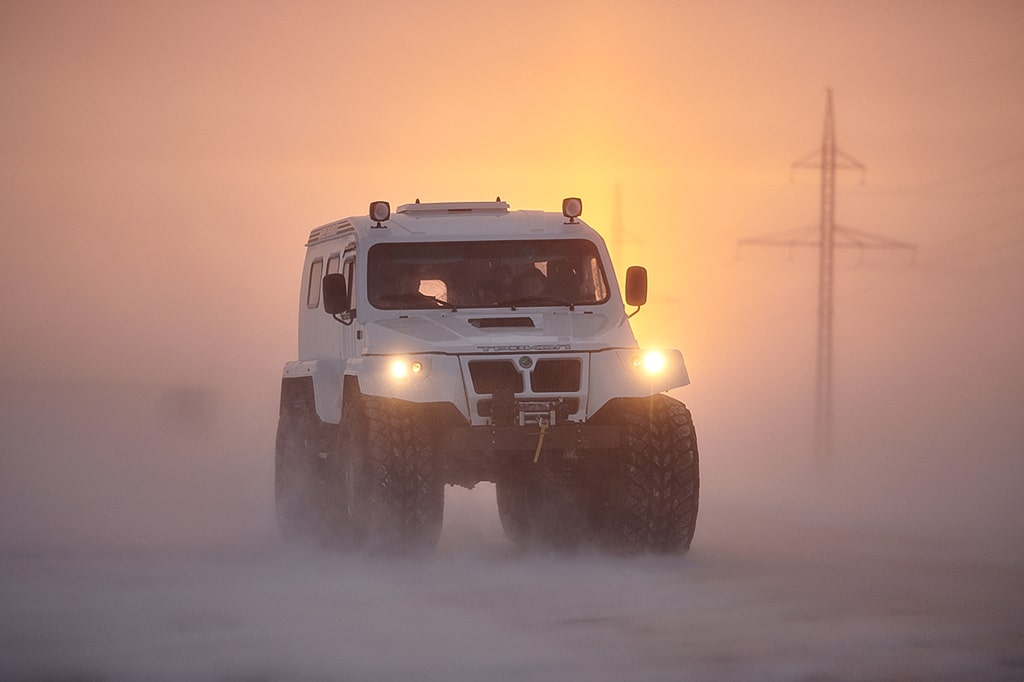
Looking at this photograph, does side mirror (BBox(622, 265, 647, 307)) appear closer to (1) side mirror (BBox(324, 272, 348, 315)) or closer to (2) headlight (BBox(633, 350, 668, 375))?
(2) headlight (BBox(633, 350, 668, 375))

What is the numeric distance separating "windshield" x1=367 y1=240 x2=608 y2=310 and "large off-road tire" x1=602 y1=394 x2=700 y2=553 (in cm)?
154

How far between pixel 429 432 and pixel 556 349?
1.07m

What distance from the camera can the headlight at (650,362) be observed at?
1373 cm

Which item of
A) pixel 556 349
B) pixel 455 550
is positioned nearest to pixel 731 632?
pixel 556 349

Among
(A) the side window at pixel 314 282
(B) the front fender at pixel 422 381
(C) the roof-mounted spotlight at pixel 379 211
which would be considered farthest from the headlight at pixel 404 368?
(A) the side window at pixel 314 282

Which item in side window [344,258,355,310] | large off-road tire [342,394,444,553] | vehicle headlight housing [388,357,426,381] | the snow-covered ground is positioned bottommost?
the snow-covered ground

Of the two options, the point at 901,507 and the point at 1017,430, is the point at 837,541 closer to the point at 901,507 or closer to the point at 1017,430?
the point at 901,507

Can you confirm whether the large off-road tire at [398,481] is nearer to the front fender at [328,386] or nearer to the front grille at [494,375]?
the front grille at [494,375]

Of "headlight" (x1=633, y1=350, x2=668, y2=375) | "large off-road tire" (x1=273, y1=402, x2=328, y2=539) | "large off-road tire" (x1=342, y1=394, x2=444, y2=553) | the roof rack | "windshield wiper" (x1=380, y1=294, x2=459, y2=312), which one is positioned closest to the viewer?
"large off-road tire" (x1=342, y1=394, x2=444, y2=553)

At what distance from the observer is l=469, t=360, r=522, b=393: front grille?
44.6 feet

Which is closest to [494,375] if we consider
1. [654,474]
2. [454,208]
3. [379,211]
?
[654,474]

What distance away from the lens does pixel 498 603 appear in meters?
11.5

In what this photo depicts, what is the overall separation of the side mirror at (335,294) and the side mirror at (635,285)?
7.08 ft

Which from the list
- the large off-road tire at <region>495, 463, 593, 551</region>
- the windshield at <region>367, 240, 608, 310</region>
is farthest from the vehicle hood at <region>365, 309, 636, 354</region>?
the large off-road tire at <region>495, 463, 593, 551</region>
